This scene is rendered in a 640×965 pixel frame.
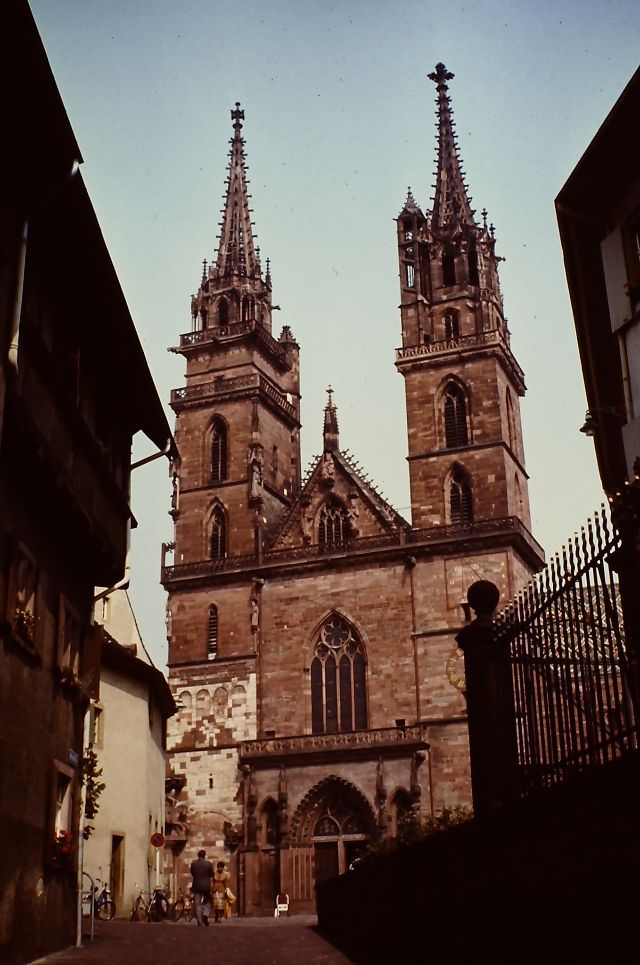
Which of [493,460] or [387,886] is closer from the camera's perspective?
[387,886]

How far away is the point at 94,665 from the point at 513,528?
30730 millimetres

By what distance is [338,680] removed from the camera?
47.0m

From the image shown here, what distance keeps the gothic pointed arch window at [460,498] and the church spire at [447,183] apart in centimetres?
1248

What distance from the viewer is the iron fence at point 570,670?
695 cm

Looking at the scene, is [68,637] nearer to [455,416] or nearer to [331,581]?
[331,581]

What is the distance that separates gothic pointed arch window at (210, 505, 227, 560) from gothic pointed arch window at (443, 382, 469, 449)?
9863 millimetres

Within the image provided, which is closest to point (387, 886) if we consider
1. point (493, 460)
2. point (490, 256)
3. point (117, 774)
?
point (117, 774)

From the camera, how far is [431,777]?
43281 mm

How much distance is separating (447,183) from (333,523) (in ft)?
57.6

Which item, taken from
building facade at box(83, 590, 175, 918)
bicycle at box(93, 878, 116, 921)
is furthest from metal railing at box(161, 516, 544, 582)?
bicycle at box(93, 878, 116, 921)

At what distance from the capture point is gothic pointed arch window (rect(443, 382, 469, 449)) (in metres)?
49.3

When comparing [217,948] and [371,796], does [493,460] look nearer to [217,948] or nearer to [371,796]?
[371,796]

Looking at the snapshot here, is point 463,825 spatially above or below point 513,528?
below

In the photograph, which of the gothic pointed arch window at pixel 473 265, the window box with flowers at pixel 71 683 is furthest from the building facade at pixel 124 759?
the gothic pointed arch window at pixel 473 265
